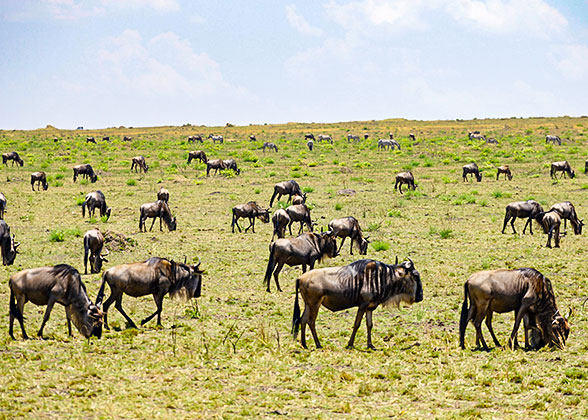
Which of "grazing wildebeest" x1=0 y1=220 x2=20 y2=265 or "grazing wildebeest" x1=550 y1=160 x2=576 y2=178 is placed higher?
"grazing wildebeest" x1=550 y1=160 x2=576 y2=178

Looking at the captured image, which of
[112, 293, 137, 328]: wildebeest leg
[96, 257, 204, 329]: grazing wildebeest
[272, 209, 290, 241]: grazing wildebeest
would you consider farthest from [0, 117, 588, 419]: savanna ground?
[272, 209, 290, 241]: grazing wildebeest

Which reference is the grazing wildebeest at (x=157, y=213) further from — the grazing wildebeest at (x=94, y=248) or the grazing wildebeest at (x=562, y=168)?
the grazing wildebeest at (x=562, y=168)

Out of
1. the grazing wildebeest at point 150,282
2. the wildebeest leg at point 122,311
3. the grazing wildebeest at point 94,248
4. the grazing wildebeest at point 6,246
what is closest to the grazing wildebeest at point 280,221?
the grazing wildebeest at point 94,248

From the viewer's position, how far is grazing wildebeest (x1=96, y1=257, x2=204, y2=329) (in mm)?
11703

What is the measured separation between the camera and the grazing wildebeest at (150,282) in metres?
11.7

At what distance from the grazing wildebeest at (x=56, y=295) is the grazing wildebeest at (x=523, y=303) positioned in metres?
6.68

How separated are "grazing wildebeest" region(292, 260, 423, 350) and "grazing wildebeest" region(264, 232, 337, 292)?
4054 millimetres

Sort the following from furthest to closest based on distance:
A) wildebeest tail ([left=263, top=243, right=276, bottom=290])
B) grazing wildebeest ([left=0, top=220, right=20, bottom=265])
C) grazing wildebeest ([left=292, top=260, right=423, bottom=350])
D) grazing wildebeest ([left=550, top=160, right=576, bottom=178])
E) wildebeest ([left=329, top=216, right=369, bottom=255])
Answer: grazing wildebeest ([left=550, top=160, right=576, bottom=178]) → wildebeest ([left=329, top=216, right=369, bottom=255]) → grazing wildebeest ([left=0, top=220, right=20, bottom=265]) → wildebeest tail ([left=263, top=243, right=276, bottom=290]) → grazing wildebeest ([left=292, top=260, right=423, bottom=350])

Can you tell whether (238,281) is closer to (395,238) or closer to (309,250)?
(309,250)

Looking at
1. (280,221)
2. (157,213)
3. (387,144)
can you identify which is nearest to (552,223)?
(280,221)

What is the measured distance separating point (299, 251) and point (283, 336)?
3802mm

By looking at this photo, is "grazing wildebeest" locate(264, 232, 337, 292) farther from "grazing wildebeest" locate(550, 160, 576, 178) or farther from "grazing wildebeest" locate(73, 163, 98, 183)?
"grazing wildebeest" locate(550, 160, 576, 178)

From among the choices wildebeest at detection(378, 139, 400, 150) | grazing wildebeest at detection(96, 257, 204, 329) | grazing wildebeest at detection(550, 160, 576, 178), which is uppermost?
wildebeest at detection(378, 139, 400, 150)

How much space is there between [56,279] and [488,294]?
25.4ft
